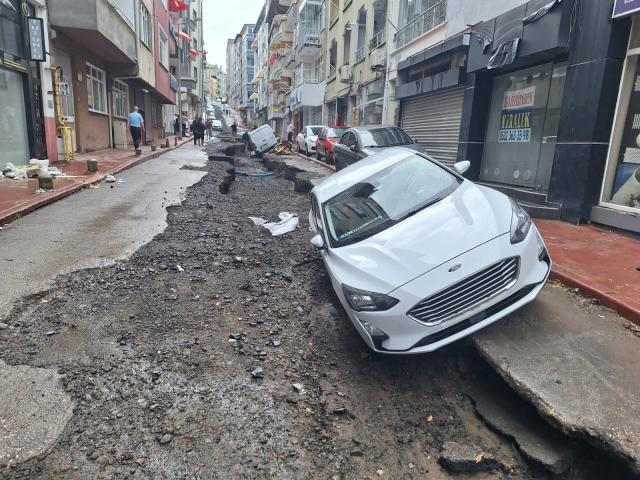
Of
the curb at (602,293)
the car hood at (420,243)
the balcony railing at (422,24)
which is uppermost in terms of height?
the balcony railing at (422,24)

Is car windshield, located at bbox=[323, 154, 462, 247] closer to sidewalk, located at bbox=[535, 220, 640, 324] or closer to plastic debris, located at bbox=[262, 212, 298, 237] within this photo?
sidewalk, located at bbox=[535, 220, 640, 324]

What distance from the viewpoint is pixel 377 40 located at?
60.8 feet

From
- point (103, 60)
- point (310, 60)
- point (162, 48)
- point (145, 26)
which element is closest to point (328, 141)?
point (103, 60)

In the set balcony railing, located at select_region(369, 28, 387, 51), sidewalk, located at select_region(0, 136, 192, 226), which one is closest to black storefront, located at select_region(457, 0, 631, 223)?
sidewalk, located at select_region(0, 136, 192, 226)

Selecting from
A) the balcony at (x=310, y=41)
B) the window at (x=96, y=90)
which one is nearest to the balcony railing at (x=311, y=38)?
the balcony at (x=310, y=41)

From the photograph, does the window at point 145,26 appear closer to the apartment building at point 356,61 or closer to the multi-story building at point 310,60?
the apartment building at point 356,61

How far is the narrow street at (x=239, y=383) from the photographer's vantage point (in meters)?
2.35

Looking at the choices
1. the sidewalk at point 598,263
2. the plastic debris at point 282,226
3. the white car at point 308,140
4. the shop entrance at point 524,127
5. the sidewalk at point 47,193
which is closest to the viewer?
the sidewalk at point 598,263

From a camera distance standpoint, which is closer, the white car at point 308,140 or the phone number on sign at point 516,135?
the phone number on sign at point 516,135

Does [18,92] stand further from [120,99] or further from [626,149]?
[626,149]

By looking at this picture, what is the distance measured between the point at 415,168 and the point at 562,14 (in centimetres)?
494

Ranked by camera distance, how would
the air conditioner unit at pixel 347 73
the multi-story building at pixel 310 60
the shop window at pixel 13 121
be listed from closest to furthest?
the shop window at pixel 13 121 → the air conditioner unit at pixel 347 73 → the multi-story building at pixel 310 60

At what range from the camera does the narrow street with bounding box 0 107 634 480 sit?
7.70 ft

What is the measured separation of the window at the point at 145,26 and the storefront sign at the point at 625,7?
18418 mm
